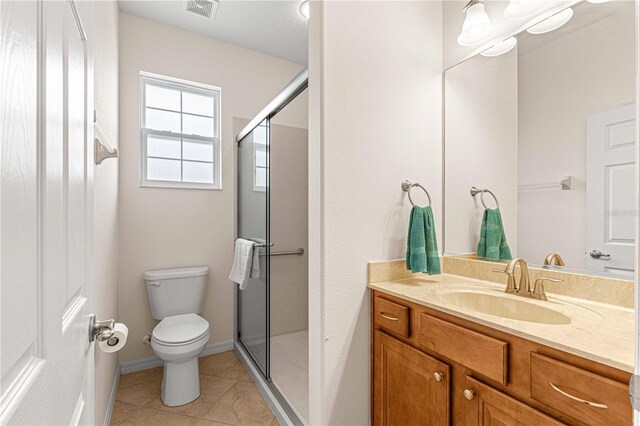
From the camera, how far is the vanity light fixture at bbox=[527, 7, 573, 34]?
121cm

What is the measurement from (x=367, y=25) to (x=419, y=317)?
1331 mm

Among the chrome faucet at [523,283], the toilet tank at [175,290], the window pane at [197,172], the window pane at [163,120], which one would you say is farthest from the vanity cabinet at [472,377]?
the window pane at [163,120]

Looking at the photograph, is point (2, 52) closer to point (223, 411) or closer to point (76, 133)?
point (76, 133)

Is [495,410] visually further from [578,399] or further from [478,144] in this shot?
[478,144]

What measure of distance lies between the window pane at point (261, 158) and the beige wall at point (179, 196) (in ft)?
1.72

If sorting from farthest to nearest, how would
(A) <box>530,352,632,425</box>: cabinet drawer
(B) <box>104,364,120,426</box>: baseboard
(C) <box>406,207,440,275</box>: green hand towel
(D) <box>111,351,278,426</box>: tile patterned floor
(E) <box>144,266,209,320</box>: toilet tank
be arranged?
(E) <box>144,266,209,320</box>: toilet tank < (D) <box>111,351,278,426</box>: tile patterned floor < (B) <box>104,364,120,426</box>: baseboard < (C) <box>406,207,440,275</box>: green hand towel < (A) <box>530,352,632,425</box>: cabinet drawer

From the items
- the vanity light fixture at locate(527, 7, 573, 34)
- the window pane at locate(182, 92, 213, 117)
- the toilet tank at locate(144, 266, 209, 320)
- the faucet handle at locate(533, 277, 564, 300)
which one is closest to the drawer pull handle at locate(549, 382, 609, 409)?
the faucet handle at locate(533, 277, 564, 300)

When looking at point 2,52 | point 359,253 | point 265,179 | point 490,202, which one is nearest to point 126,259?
point 265,179

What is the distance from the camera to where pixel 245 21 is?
91.4 inches

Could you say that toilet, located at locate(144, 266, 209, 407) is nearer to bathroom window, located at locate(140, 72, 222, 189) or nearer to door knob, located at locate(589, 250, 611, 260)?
bathroom window, located at locate(140, 72, 222, 189)

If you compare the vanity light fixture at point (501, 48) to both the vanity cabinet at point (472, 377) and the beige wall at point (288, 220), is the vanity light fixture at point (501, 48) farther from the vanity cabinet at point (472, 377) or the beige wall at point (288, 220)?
the vanity cabinet at point (472, 377)

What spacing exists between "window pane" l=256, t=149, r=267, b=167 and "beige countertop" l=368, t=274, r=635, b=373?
3.97 feet

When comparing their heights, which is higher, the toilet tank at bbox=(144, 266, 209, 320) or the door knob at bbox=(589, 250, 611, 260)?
the door knob at bbox=(589, 250, 611, 260)

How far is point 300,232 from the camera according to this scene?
217 centimetres
